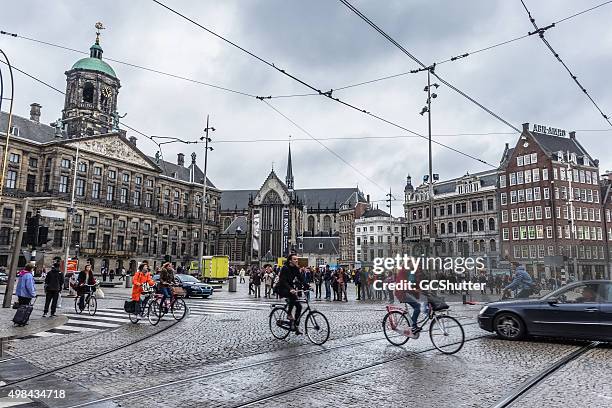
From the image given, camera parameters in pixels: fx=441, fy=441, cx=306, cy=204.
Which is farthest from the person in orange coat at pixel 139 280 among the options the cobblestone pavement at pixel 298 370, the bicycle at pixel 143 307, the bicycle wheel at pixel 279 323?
the bicycle wheel at pixel 279 323

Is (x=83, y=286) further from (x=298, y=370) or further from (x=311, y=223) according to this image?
(x=311, y=223)

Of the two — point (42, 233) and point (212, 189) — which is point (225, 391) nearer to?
point (42, 233)

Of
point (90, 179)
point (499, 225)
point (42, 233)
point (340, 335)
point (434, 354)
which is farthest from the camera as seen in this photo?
point (90, 179)

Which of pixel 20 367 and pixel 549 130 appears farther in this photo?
pixel 549 130

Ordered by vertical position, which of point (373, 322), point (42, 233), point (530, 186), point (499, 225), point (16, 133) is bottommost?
point (373, 322)

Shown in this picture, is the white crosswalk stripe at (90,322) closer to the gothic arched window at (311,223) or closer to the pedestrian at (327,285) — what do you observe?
the pedestrian at (327,285)

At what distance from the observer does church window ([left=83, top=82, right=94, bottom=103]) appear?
74.0 meters

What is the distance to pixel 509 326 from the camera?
10.6 m

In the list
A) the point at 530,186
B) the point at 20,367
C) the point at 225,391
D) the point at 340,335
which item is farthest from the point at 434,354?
Answer: the point at 530,186

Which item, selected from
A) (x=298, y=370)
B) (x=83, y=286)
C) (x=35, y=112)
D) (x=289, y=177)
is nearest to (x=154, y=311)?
(x=83, y=286)

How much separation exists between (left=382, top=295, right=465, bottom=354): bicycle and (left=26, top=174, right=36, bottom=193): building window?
68.9 meters

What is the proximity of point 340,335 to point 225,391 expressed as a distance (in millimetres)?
5607

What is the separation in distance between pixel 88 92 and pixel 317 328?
77402mm

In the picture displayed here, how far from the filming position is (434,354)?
877cm
